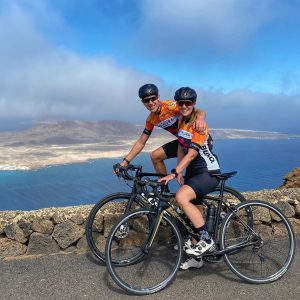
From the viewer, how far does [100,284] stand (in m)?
4.86

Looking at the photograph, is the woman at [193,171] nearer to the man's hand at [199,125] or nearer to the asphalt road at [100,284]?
the man's hand at [199,125]

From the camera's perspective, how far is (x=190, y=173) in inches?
207

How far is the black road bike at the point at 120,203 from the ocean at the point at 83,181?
97954 mm

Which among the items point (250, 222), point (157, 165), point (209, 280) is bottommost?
point (209, 280)

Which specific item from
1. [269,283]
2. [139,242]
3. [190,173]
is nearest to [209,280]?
[269,283]

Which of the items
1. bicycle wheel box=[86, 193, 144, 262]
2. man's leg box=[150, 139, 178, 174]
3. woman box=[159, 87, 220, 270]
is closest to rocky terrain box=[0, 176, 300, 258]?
bicycle wheel box=[86, 193, 144, 262]

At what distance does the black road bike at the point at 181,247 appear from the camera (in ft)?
15.5

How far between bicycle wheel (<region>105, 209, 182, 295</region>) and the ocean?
323ft

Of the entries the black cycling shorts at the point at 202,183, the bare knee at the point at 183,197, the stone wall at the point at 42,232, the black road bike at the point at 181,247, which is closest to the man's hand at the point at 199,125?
the black cycling shorts at the point at 202,183

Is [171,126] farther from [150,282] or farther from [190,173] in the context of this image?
[150,282]

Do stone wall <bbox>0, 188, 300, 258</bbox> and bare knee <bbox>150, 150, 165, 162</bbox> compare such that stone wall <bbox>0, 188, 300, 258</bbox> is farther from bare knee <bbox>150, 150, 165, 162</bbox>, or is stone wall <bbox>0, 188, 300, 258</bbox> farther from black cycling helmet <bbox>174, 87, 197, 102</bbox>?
black cycling helmet <bbox>174, 87, 197, 102</bbox>

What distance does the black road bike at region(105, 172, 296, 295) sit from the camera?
15.5 ft

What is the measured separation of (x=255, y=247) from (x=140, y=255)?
1778 millimetres

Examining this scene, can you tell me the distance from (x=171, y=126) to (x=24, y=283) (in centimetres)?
331
